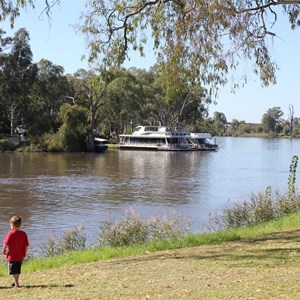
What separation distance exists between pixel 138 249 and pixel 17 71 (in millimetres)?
61320

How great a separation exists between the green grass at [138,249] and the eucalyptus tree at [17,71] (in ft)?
193

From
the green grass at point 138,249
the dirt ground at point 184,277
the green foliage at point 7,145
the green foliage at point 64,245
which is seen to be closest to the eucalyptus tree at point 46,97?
the green foliage at point 7,145

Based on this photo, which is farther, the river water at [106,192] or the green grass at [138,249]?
the river water at [106,192]

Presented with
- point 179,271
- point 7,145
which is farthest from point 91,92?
point 179,271

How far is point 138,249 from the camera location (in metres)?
11.9

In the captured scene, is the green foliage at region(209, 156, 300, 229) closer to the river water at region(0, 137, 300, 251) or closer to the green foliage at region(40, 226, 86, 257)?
the river water at region(0, 137, 300, 251)

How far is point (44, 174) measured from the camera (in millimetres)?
38500

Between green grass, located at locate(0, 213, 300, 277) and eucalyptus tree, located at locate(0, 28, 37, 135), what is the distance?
2315 inches

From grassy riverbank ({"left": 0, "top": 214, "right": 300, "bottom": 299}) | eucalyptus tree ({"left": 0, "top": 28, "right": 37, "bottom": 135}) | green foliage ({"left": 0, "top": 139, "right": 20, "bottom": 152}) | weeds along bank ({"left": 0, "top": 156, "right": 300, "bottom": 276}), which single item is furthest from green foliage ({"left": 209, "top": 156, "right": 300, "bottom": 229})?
eucalyptus tree ({"left": 0, "top": 28, "right": 37, "bottom": 135})

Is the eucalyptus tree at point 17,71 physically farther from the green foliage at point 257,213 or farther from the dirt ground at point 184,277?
the dirt ground at point 184,277

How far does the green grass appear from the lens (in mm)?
11008

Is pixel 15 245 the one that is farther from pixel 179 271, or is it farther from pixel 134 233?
pixel 134 233

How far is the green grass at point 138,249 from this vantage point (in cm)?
1101

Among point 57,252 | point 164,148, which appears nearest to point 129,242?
point 57,252
